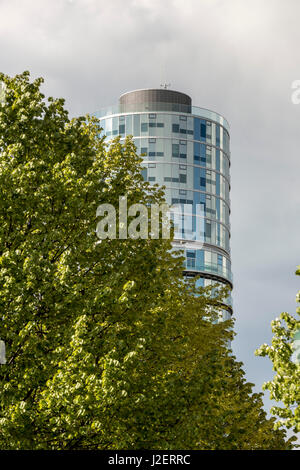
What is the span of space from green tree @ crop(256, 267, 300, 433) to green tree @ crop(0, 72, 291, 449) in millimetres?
2243

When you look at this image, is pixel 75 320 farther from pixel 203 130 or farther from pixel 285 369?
pixel 203 130

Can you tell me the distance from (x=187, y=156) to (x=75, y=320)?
105002mm

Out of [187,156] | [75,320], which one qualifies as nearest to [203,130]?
[187,156]

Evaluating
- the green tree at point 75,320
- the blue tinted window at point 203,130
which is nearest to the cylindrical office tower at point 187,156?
the blue tinted window at point 203,130

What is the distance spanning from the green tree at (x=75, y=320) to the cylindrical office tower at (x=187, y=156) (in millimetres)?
96188

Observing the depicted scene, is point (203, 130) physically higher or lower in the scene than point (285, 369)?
higher

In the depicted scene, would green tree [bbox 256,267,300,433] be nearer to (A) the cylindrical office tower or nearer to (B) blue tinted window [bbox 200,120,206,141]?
(A) the cylindrical office tower

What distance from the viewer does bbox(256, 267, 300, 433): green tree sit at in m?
17.9

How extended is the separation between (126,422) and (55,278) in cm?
420

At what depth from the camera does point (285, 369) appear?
1850 cm

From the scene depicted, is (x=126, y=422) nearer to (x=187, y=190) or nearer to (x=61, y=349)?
(x=61, y=349)

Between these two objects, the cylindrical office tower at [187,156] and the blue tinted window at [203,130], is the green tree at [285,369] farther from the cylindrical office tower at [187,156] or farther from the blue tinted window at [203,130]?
the blue tinted window at [203,130]

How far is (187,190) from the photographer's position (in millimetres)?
121125

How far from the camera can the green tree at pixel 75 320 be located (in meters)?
18.1
